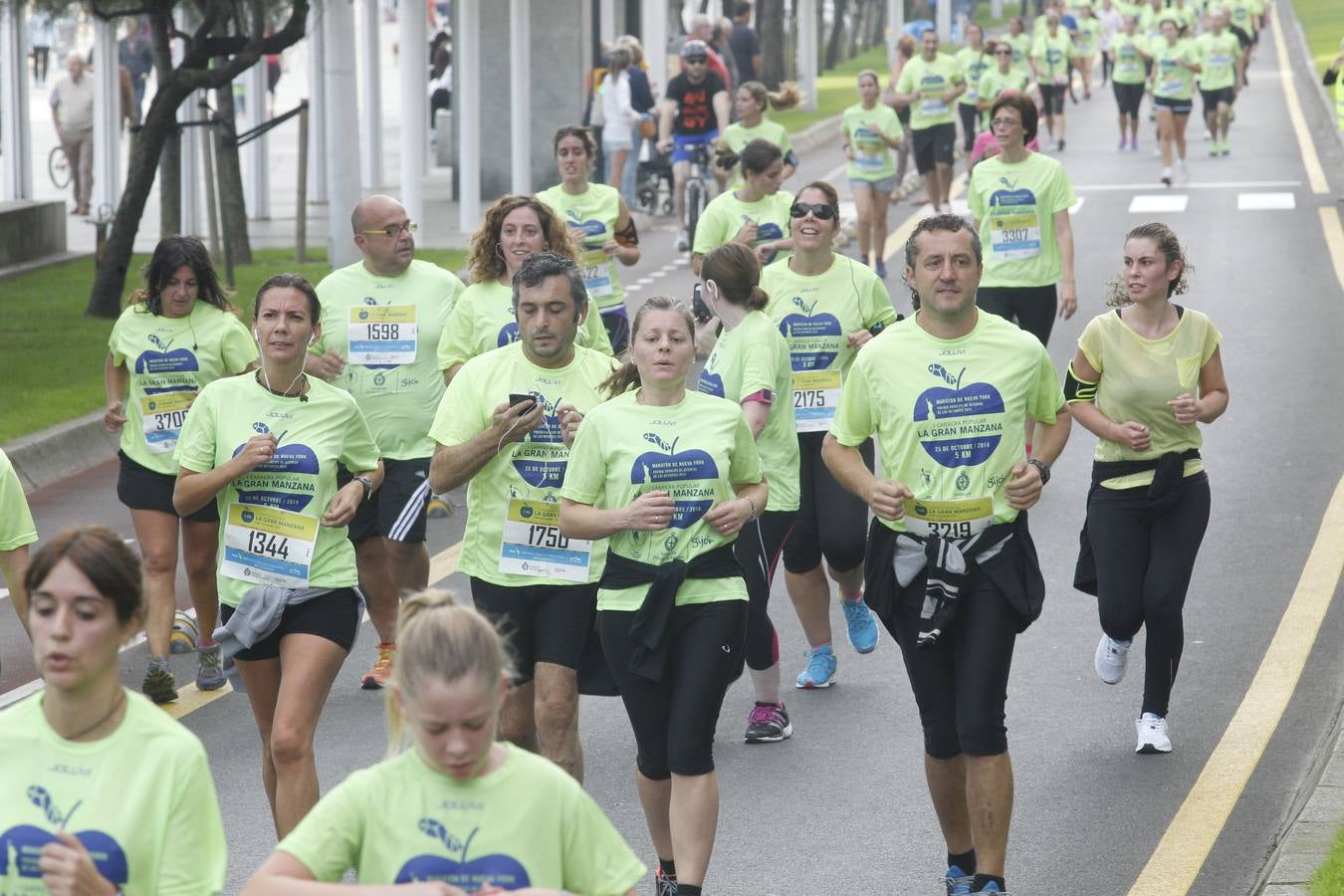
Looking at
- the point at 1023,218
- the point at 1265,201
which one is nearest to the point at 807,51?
the point at 1265,201

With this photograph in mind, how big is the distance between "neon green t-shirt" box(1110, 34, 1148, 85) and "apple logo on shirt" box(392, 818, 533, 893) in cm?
2869

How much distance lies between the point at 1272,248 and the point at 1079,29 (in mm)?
23415

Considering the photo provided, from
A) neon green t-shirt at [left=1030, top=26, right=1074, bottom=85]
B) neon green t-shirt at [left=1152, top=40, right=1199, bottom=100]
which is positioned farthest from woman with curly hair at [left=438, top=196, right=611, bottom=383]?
neon green t-shirt at [left=1030, top=26, right=1074, bottom=85]

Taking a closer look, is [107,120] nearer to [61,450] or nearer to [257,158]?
[257,158]

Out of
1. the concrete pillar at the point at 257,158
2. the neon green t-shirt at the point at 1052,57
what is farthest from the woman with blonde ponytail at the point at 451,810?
the neon green t-shirt at the point at 1052,57

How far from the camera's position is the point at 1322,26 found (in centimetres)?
6494

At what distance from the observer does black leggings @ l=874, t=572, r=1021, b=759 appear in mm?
6281

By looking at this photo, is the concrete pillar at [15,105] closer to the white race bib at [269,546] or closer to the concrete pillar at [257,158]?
the concrete pillar at [257,158]

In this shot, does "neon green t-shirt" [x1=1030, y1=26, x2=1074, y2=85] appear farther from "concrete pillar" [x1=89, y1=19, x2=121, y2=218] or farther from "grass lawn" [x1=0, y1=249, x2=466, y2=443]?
"concrete pillar" [x1=89, y1=19, x2=121, y2=218]

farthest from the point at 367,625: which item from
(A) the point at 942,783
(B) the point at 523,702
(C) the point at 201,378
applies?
(A) the point at 942,783

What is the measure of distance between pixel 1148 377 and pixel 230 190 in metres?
14.5

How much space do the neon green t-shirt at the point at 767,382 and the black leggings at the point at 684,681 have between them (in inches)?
62.5

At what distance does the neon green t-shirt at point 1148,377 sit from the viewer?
313 inches

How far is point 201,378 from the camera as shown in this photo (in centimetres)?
898
